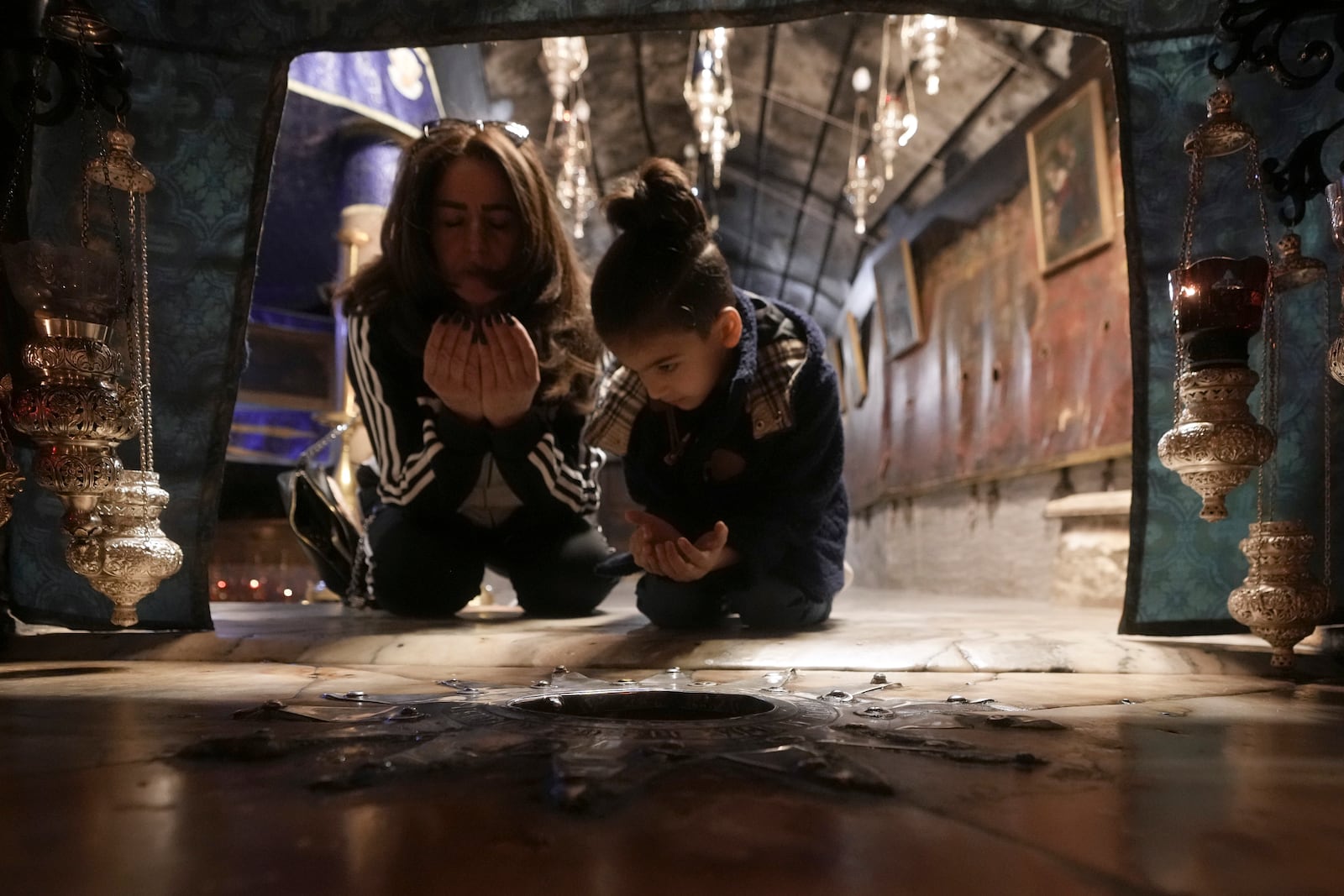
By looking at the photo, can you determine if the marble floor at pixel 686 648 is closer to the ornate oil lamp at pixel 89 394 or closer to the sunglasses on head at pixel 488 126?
the ornate oil lamp at pixel 89 394

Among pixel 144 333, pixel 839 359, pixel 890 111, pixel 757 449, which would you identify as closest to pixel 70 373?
pixel 144 333

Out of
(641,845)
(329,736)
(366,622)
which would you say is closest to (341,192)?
(366,622)

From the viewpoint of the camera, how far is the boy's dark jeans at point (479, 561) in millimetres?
2230

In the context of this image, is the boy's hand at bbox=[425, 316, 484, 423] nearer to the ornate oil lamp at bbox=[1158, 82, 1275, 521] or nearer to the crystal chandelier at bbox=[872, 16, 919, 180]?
the ornate oil lamp at bbox=[1158, 82, 1275, 521]

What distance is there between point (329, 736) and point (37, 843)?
30 cm

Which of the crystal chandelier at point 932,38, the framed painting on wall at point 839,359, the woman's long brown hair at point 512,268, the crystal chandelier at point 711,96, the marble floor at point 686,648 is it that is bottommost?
the marble floor at point 686,648

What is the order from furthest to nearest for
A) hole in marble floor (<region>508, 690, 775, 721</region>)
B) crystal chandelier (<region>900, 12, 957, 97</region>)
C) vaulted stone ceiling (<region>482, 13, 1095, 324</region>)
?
vaulted stone ceiling (<region>482, 13, 1095, 324</region>) < crystal chandelier (<region>900, 12, 957, 97</region>) < hole in marble floor (<region>508, 690, 775, 721</region>)

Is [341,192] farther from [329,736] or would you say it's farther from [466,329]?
[329,736]

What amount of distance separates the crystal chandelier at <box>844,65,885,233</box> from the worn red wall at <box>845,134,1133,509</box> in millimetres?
553

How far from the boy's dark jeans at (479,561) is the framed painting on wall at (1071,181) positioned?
233cm

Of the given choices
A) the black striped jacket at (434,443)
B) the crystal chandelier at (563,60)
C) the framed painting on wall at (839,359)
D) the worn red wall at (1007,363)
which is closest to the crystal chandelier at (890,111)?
the worn red wall at (1007,363)

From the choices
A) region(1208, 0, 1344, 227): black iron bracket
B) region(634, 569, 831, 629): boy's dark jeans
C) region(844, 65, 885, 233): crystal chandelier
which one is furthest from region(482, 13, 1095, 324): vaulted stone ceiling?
region(634, 569, 831, 629): boy's dark jeans

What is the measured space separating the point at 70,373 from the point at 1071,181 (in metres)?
3.44

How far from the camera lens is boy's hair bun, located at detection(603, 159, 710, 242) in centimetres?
174
